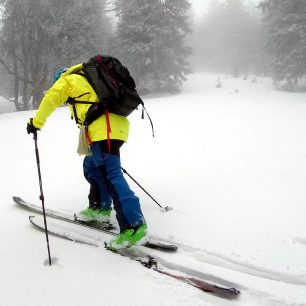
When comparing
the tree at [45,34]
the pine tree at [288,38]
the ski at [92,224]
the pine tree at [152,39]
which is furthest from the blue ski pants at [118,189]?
the pine tree at [288,38]

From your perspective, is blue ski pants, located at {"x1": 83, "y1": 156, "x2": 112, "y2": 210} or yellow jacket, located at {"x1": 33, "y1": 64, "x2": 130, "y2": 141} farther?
blue ski pants, located at {"x1": 83, "y1": 156, "x2": 112, "y2": 210}

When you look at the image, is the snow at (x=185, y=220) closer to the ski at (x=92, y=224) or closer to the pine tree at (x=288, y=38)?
the ski at (x=92, y=224)

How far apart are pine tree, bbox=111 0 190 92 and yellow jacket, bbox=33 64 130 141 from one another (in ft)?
57.0

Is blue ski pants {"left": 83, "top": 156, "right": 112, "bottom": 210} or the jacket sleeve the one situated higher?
the jacket sleeve

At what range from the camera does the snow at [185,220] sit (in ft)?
9.03

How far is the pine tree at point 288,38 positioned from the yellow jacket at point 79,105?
18.6 metres

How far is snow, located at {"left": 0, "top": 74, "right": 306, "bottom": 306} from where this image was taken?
108 inches

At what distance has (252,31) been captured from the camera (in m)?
40.2

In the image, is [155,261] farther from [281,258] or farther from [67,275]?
[281,258]

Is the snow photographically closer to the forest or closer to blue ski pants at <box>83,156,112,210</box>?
blue ski pants at <box>83,156,112,210</box>

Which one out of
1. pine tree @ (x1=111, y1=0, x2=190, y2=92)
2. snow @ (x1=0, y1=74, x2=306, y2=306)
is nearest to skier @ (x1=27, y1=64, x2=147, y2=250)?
snow @ (x1=0, y1=74, x2=306, y2=306)

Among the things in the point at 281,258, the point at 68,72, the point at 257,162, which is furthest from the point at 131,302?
the point at 257,162

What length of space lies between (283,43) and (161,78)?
768 centimetres

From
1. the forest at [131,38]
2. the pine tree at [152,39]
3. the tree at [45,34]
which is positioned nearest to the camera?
the forest at [131,38]
